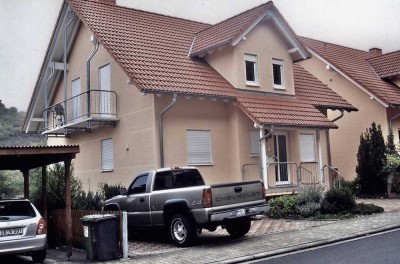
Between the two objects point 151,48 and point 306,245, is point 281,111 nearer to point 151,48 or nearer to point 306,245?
point 151,48

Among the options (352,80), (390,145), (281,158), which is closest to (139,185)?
(281,158)

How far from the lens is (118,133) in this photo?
20.2m

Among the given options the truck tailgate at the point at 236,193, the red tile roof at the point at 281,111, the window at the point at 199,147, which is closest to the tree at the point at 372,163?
the red tile roof at the point at 281,111

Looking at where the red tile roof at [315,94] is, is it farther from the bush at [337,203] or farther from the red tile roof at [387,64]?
the bush at [337,203]

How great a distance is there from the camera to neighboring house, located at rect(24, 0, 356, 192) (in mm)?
18719

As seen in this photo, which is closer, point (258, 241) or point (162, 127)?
point (258, 241)

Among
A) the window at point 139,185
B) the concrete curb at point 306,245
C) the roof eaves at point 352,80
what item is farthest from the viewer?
the roof eaves at point 352,80

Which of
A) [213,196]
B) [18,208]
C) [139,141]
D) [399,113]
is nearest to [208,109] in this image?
[139,141]

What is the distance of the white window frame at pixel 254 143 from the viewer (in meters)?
20.3

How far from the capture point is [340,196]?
16.7 metres

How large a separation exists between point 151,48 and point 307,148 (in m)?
8.48

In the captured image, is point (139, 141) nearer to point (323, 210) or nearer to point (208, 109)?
point (208, 109)

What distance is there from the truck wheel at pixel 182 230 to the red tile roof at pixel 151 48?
20.2 feet

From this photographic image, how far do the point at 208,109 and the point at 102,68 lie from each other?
526cm
